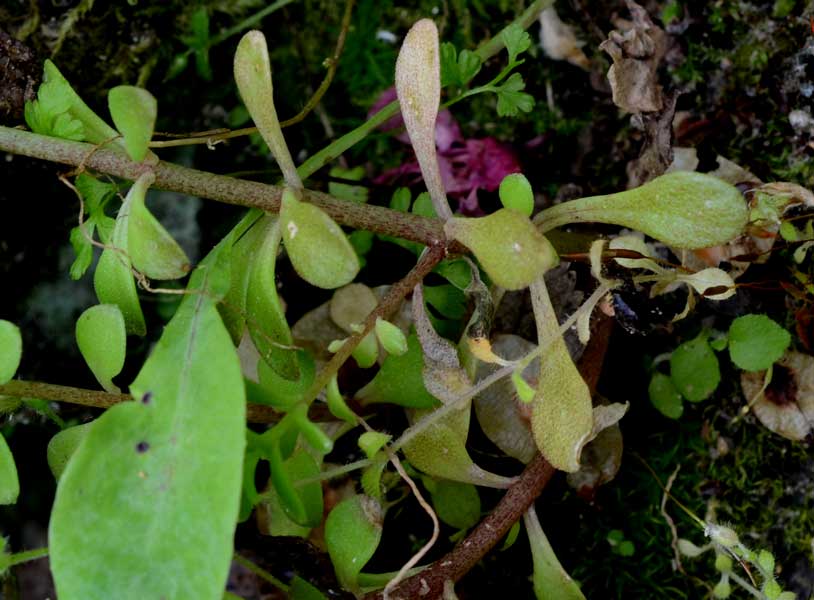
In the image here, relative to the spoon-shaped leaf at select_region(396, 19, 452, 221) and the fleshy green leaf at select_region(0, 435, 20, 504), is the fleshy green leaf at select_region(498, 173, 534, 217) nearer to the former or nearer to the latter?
the spoon-shaped leaf at select_region(396, 19, 452, 221)

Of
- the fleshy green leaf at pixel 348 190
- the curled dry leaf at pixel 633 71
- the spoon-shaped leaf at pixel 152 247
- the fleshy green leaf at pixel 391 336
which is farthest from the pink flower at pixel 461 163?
the spoon-shaped leaf at pixel 152 247

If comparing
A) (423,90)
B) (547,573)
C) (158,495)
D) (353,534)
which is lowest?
(547,573)

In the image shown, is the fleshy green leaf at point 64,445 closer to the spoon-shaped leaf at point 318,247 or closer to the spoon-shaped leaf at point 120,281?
the spoon-shaped leaf at point 120,281

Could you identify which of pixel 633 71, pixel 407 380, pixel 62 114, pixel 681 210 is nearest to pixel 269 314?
pixel 407 380

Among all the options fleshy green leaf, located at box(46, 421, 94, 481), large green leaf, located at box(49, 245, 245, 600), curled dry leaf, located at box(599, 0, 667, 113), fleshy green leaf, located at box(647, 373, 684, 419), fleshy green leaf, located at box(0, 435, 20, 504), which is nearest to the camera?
large green leaf, located at box(49, 245, 245, 600)

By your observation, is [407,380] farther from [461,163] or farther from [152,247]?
[461,163]

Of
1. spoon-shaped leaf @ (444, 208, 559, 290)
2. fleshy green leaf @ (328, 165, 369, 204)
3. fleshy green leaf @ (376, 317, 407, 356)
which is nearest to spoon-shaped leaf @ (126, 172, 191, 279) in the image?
fleshy green leaf @ (376, 317, 407, 356)
